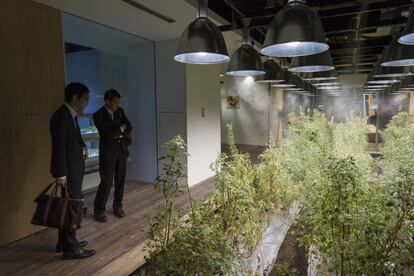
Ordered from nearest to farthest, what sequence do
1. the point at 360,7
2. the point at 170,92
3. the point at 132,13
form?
the point at 360,7
the point at 132,13
the point at 170,92

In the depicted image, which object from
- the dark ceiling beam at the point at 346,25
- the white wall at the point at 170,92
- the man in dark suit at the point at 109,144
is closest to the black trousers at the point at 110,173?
the man in dark suit at the point at 109,144

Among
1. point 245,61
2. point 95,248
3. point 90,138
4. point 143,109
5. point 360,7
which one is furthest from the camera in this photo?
point 143,109

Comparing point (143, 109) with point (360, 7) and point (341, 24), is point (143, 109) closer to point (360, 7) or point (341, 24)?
point (341, 24)

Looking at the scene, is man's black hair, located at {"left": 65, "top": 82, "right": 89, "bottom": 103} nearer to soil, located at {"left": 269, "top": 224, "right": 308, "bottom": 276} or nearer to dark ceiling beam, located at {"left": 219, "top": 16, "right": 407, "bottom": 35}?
dark ceiling beam, located at {"left": 219, "top": 16, "right": 407, "bottom": 35}

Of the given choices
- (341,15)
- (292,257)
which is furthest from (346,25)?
(292,257)

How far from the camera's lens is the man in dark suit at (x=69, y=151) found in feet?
7.32

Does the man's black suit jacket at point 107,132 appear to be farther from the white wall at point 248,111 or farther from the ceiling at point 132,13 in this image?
the white wall at point 248,111

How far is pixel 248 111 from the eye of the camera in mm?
9586

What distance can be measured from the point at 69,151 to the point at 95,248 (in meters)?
0.97

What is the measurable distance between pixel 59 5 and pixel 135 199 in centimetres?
259

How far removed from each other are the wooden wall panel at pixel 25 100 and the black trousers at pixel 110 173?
1.90ft

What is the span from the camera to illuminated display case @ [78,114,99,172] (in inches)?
172

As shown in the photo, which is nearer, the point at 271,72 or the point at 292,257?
the point at 292,257

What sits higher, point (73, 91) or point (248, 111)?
point (73, 91)
